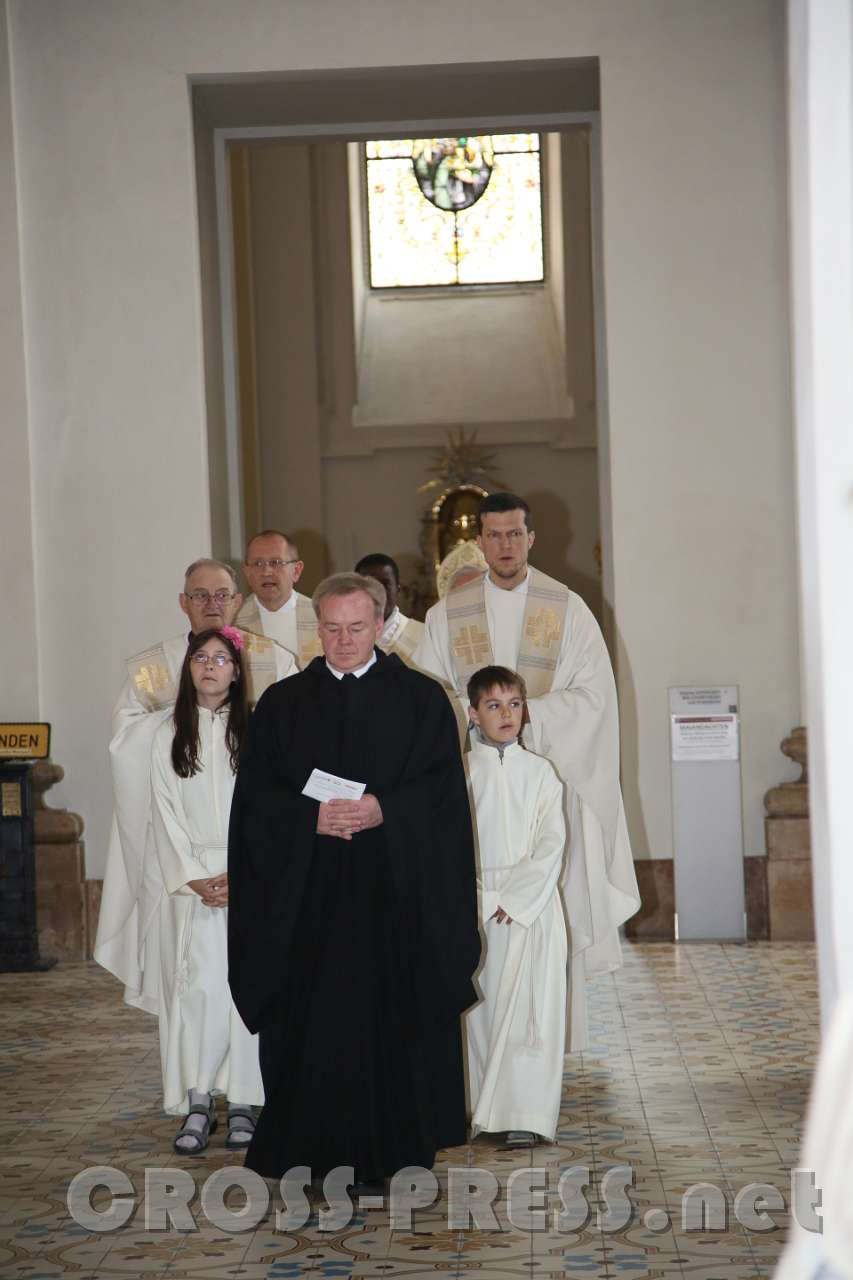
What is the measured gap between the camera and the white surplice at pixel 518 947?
5648 millimetres

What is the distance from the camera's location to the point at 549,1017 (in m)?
5.75

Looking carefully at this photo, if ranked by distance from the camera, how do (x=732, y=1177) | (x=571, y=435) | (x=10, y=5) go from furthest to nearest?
(x=571, y=435) < (x=10, y=5) < (x=732, y=1177)

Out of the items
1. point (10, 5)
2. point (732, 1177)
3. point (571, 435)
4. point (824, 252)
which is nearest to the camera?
point (824, 252)

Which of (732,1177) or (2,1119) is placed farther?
(2,1119)

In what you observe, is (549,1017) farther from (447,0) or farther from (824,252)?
(447,0)

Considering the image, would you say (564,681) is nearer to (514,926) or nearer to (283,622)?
(514,926)

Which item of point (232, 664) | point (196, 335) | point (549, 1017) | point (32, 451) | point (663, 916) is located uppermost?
point (196, 335)

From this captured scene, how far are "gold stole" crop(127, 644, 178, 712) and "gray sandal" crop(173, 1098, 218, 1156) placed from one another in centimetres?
Answer: 199

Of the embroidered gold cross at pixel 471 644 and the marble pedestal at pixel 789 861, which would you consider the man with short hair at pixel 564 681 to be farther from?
the marble pedestal at pixel 789 861

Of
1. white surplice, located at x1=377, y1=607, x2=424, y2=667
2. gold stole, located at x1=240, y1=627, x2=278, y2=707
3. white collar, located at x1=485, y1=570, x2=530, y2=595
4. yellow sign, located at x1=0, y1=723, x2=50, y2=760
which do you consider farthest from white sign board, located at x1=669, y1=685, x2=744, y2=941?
yellow sign, located at x1=0, y1=723, x2=50, y2=760

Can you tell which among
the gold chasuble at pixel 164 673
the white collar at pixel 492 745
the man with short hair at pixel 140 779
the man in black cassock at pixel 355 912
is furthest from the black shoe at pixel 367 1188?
the gold chasuble at pixel 164 673

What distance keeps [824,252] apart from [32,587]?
23.9 ft

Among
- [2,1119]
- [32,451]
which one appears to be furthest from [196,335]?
[2,1119]

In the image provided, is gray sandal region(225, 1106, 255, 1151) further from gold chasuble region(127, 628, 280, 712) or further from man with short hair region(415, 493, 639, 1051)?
gold chasuble region(127, 628, 280, 712)
